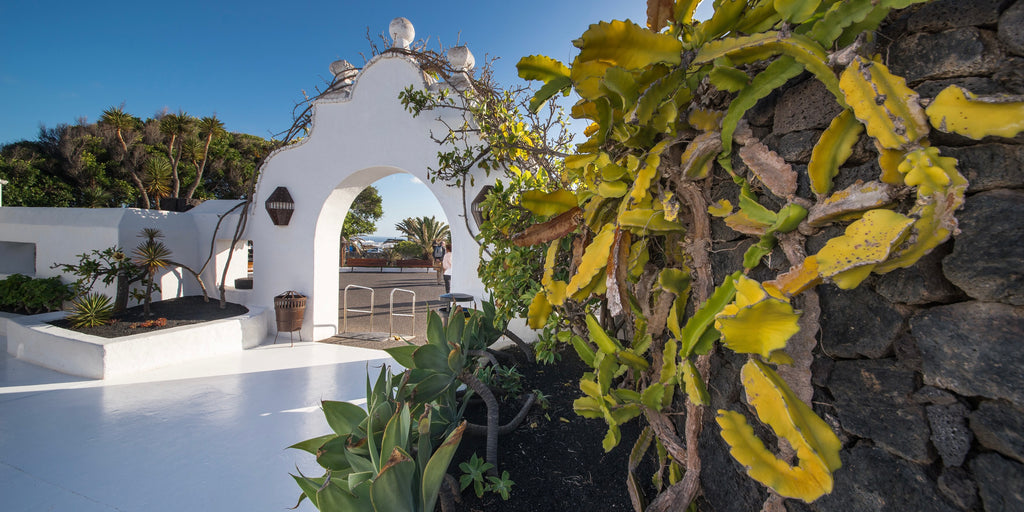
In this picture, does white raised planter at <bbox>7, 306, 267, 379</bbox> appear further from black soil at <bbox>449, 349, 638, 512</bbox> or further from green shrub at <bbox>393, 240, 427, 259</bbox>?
green shrub at <bbox>393, 240, 427, 259</bbox>

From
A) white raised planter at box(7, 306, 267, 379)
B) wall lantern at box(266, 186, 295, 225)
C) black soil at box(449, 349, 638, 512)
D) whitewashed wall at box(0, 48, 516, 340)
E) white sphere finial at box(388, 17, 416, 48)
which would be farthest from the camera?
wall lantern at box(266, 186, 295, 225)

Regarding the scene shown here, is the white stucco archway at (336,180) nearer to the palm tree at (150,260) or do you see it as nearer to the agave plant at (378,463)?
the palm tree at (150,260)

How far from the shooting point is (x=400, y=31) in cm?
481

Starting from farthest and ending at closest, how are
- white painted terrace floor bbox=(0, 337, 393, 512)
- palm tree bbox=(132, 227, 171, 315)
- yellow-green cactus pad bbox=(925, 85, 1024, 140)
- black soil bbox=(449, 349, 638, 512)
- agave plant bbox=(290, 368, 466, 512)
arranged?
palm tree bbox=(132, 227, 171, 315)
white painted terrace floor bbox=(0, 337, 393, 512)
black soil bbox=(449, 349, 638, 512)
agave plant bbox=(290, 368, 466, 512)
yellow-green cactus pad bbox=(925, 85, 1024, 140)

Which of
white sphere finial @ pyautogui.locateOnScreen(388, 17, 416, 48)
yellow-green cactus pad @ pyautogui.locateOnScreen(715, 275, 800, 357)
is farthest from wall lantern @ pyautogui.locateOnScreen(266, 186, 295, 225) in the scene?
yellow-green cactus pad @ pyautogui.locateOnScreen(715, 275, 800, 357)

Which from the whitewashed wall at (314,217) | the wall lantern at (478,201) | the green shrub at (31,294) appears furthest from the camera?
the green shrub at (31,294)

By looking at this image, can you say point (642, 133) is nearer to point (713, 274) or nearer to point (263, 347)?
point (713, 274)

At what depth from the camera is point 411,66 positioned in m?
4.38

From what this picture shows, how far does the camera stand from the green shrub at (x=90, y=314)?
476 cm

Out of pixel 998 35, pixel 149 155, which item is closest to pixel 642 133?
pixel 998 35

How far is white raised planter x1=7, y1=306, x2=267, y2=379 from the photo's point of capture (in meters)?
4.14

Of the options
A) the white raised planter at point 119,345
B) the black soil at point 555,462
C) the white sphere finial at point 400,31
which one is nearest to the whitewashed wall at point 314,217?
the white sphere finial at point 400,31

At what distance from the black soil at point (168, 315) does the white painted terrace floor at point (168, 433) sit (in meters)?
0.56

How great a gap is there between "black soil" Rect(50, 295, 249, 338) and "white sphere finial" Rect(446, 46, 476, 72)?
15.0 ft
